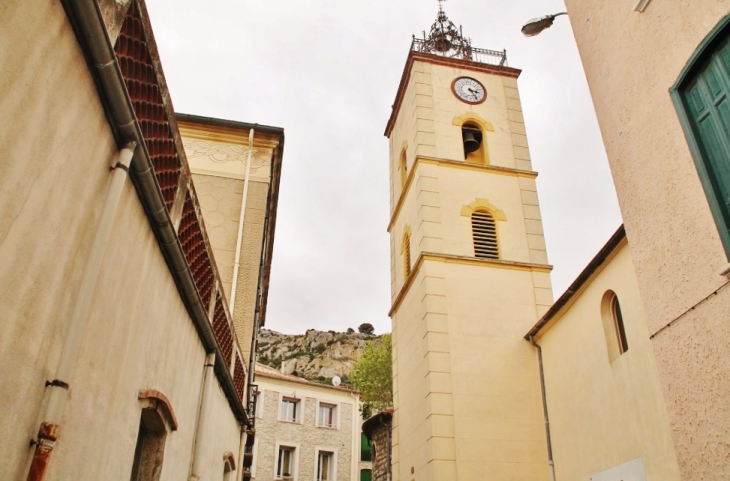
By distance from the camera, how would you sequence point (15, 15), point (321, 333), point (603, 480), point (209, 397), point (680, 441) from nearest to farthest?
point (15, 15)
point (680, 441)
point (209, 397)
point (603, 480)
point (321, 333)

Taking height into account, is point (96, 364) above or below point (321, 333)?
below

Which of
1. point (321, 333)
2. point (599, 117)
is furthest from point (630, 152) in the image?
point (321, 333)

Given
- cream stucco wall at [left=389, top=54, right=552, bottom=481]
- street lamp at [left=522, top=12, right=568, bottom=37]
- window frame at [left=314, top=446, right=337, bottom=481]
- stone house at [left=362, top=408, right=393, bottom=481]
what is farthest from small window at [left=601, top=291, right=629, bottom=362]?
window frame at [left=314, top=446, right=337, bottom=481]

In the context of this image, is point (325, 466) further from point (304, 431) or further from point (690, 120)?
point (690, 120)

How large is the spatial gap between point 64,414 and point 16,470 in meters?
0.59

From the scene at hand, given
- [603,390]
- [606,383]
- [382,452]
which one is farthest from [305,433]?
[606,383]

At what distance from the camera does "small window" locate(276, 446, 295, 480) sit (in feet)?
101

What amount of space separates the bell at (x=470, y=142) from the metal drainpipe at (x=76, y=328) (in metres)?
14.3

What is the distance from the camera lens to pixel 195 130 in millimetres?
14008

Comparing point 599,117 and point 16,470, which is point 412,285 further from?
point 16,470

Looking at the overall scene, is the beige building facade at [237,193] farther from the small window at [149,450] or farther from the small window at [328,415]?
the small window at [328,415]

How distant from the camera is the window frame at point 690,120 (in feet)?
12.6

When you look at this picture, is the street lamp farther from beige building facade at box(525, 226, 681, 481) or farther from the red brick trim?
the red brick trim

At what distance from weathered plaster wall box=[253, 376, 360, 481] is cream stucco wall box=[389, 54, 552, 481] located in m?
16.5
